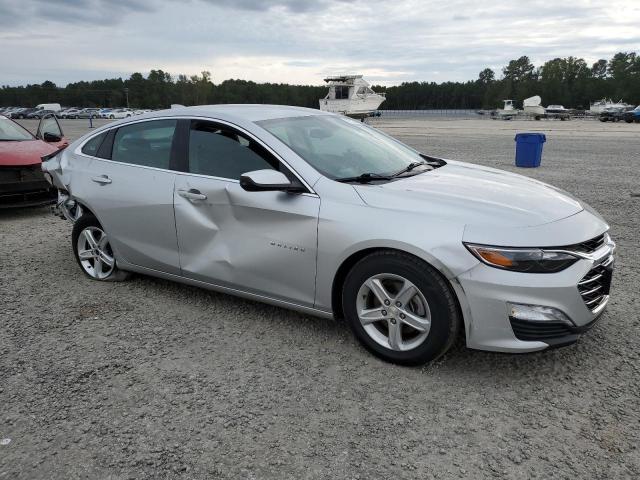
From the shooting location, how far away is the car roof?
4.11 m

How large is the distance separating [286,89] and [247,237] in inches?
5619

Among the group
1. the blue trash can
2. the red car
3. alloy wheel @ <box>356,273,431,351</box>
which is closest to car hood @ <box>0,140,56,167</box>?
the red car

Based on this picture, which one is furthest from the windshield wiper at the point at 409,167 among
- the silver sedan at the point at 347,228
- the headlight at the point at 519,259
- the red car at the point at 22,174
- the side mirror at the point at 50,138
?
the side mirror at the point at 50,138

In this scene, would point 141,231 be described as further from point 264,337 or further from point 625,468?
point 625,468

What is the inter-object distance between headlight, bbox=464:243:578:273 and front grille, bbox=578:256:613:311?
238mm

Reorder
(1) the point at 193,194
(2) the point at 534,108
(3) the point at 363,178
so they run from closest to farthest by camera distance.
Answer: (3) the point at 363,178 → (1) the point at 193,194 → (2) the point at 534,108

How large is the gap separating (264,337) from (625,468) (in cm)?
231

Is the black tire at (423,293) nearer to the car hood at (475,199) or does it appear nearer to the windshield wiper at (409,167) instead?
the car hood at (475,199)

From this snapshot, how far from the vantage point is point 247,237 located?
380 centimetres

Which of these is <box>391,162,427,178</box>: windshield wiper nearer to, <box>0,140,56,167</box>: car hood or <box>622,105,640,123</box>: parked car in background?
<box>0,140,56,167</box>: car hood

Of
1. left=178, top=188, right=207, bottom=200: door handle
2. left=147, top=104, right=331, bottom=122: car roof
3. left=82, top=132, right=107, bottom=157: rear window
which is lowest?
left=178, top=188, right=207, bottom=200: door handle

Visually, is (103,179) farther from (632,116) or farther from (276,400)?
(632,116)

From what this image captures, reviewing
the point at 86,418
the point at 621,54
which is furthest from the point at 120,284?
the point at 621,54

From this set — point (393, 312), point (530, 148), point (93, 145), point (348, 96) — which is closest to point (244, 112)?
point (93, 145)
